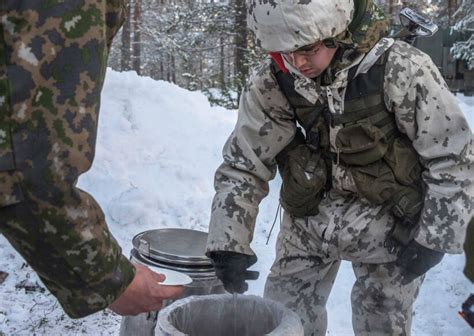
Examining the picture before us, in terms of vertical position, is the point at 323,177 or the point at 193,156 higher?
the point at 323,177

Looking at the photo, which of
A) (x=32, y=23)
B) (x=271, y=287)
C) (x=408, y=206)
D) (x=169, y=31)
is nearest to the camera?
(x=32, y=23)

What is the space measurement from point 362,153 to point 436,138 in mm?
341

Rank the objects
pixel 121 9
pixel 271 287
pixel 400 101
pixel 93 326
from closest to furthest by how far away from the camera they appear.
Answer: pixel 121 9 → pixel 400 101 → pixel 271 287 → pixel 93 326

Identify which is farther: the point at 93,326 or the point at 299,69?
the point at 93,326

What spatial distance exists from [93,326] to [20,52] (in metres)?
3.98

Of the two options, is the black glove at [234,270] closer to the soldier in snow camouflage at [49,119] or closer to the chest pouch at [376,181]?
the chest pouch at [376,181]

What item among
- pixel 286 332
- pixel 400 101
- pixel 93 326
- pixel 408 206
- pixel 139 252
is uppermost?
pixel 400 101

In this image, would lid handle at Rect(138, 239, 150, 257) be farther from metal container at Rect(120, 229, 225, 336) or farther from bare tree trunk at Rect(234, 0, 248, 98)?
bare tree trunk at Rect(234, 0, 248, 98)

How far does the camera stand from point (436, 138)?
9.50 feet

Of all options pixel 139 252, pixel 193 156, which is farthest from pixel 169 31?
pixel 139 252

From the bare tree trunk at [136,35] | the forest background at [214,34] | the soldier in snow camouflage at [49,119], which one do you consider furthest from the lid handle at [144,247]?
the bare tree trunk at [136,35]

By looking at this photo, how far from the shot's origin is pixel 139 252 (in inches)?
148

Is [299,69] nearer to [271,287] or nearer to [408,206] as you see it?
[408,206]

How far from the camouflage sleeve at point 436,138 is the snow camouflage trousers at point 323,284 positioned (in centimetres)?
37
